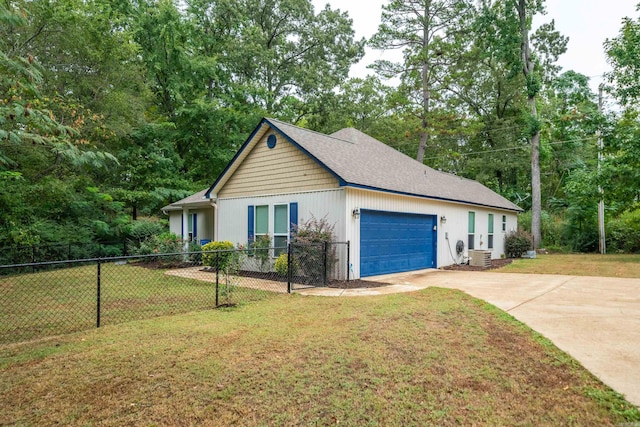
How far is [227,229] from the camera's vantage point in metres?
13.2

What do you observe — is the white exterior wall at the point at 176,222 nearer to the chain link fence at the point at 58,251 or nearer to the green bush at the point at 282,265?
the chain link fence at the point at 58,251

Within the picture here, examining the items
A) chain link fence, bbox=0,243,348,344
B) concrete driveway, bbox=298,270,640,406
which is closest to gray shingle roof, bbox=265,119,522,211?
chain link fence, bbox=0,243,348,344

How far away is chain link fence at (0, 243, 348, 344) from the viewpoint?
19.3 ft

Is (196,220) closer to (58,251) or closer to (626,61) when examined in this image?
(58,251)

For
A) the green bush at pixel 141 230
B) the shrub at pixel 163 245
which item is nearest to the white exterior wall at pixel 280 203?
the shrub at pixel 163 245

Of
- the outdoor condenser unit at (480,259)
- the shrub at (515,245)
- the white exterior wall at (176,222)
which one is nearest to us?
the outdoor condenser unit at (480,259)

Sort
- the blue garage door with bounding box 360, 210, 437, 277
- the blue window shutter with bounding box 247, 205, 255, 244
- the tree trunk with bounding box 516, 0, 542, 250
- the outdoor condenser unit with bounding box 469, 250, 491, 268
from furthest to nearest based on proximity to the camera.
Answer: the tree trunk with bounding box 516, 0, 542, 250 → the outdoor condenser unit with bounding box 469, 250, 491, 268 → the blue window shutter with bounding box 247, 205, 255, 244 → the blue garage door with bounding box 360, 210, 437, 277

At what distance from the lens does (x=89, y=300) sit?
7.67 meters

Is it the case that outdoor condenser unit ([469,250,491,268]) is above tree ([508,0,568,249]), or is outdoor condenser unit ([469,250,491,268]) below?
below

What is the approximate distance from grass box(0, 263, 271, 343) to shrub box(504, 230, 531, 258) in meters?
15.3

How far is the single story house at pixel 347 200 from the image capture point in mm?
10016

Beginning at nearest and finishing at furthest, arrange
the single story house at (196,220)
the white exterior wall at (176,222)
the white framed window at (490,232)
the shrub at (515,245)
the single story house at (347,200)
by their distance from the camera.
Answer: the single story house at (347,200), the single story house at (196,220), the white framed window at (490,232), the white exterior wall at (176,222), the shrub at (515,245)

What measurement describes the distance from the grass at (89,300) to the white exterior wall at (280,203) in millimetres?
2663

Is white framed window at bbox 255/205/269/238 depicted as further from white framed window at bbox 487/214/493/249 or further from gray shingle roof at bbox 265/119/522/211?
white framed window at bbox 487/214/493/249
